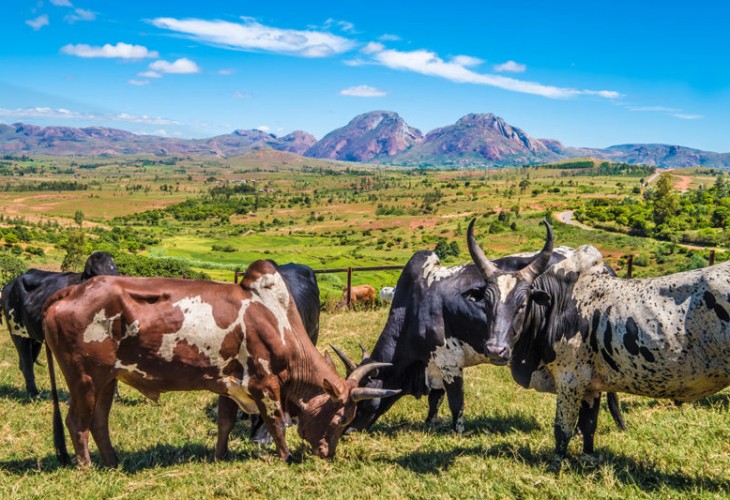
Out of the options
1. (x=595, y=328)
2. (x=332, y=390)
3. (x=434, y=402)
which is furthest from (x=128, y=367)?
(x=595, y=328)

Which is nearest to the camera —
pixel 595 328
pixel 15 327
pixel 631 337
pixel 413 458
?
pixel 631 337

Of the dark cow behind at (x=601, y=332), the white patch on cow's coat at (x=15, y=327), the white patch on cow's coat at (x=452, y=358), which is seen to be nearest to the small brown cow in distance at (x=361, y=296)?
the white patch on cow's coat at (x=15, y=327)

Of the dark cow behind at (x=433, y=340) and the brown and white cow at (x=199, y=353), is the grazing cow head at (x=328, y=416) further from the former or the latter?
the dark cow behind at (x=433, y=340)

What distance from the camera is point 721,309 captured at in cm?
470

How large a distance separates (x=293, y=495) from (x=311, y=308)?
390cm

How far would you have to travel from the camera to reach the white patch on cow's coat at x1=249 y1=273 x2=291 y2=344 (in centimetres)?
617

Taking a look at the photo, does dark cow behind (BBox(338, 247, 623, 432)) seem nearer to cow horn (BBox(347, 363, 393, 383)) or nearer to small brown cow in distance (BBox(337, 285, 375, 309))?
cow horn (BBox(347, 363, 393, 383))

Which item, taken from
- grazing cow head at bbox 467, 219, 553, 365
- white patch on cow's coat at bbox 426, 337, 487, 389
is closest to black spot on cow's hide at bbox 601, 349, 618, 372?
grazing cow head at bbox 467, 219, 553, 365

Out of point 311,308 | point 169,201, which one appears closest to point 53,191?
point 169,201

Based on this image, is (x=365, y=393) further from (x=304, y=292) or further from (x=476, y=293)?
(x=304, y=292)

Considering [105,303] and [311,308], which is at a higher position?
[105,303]

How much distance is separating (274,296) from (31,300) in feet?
16.3

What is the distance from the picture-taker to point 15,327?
920 centimetres

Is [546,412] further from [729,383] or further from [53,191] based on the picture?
[53,191]
